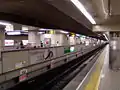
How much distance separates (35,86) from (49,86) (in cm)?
65

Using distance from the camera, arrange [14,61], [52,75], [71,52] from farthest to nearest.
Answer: [71,52] → [52,75] → [14,61]

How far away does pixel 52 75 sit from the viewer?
36.5ft

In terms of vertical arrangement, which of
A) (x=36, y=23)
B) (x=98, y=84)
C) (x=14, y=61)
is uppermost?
(x=36, y=23)

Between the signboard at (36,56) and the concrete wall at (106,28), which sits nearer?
the signboard at (36,56)

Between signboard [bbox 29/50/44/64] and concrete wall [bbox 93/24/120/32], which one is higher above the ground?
concrete wall [bbox 93/24/120/32]

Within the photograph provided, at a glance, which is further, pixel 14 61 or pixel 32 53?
pixel 32 53

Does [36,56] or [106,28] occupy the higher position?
[106,28]

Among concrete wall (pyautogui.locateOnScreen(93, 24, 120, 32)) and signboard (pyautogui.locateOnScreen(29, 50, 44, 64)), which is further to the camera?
concrete wall (pyautogui.locateOnScreen(93, 24, 120, 32))

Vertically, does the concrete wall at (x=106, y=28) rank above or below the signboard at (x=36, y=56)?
above

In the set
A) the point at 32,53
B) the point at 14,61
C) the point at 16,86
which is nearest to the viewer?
the point at 16,86

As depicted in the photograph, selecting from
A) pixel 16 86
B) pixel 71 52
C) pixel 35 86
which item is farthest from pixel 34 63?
pixel 71 52

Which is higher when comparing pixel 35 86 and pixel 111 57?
pixel 111 57

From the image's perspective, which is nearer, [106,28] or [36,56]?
[36,56]

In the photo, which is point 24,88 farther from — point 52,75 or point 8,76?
point 52,75
